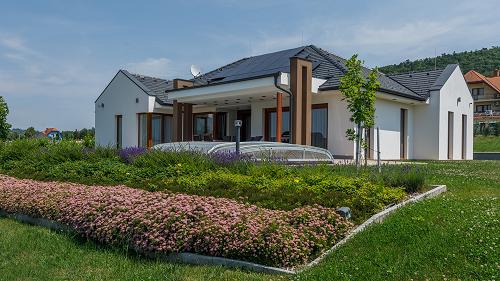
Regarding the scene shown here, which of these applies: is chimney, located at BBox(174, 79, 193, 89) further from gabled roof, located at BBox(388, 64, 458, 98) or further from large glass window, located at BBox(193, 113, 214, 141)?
gabled roof, located at BBox(388, 64, 458, 98)

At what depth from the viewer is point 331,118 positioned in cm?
1894

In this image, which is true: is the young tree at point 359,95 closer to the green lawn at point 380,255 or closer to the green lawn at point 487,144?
the green lawn at point 380,255

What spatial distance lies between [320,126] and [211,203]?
46.8 feet

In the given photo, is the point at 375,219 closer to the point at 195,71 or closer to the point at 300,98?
the point at 300,98

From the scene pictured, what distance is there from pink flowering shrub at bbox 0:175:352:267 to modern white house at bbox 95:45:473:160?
37.7 feet

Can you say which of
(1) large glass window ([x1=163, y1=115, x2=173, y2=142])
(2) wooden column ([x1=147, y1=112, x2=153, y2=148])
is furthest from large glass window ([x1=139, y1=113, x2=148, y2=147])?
(1) large glass window ([x1=163, y1=115, x2=173, y2=142])

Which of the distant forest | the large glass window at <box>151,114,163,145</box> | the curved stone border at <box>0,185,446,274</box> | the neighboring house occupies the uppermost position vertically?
the distant forest

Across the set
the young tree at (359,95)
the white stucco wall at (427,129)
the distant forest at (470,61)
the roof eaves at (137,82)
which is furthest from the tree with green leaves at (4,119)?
the distant forest at (470,61)

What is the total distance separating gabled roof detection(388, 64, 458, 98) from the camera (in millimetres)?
22030

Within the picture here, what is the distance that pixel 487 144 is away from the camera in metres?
42.2

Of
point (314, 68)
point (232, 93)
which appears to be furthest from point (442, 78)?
point (232, 93)

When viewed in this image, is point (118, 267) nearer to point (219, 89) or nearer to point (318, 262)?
point (318, 262)

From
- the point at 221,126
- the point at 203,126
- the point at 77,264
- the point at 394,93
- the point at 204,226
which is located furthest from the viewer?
the point at 203,126

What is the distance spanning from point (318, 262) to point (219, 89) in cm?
1549
